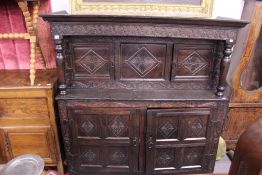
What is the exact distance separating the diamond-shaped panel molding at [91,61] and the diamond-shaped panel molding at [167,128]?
0.69 meters

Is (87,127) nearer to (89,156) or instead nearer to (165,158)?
(89,156)

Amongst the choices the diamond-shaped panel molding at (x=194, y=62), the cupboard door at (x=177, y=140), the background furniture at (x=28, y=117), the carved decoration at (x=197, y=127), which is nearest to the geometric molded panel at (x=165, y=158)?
the cupboard door at (x=177, y=140)

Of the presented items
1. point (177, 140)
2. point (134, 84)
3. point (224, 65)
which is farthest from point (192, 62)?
point (177, 140)

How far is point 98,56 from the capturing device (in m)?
1.73

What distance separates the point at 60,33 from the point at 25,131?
861 millimetres

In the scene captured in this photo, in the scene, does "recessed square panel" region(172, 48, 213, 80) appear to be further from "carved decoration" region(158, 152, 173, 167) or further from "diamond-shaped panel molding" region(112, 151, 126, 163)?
"diamond-shaped panel molding" region(112, 151, 126, 163)

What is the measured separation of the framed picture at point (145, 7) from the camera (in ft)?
5.41

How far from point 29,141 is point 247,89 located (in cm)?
195

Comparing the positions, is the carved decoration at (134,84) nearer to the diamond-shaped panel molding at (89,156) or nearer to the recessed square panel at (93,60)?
the recessed square panel at (93,60)

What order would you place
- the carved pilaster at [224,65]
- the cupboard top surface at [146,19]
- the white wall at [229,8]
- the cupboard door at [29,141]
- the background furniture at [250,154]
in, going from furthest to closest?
the white wall at [229,8], the cupboard door at [29,141], the carved pilaster at [224,65], the cupboard top surface at [146,19], the background furniture at [250,154]

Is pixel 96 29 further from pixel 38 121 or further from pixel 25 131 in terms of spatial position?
pixel 25 131

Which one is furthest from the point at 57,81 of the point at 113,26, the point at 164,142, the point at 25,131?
the point at 164,142

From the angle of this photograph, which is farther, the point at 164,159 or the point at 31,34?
the point at 164,159

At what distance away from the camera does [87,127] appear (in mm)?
1760
